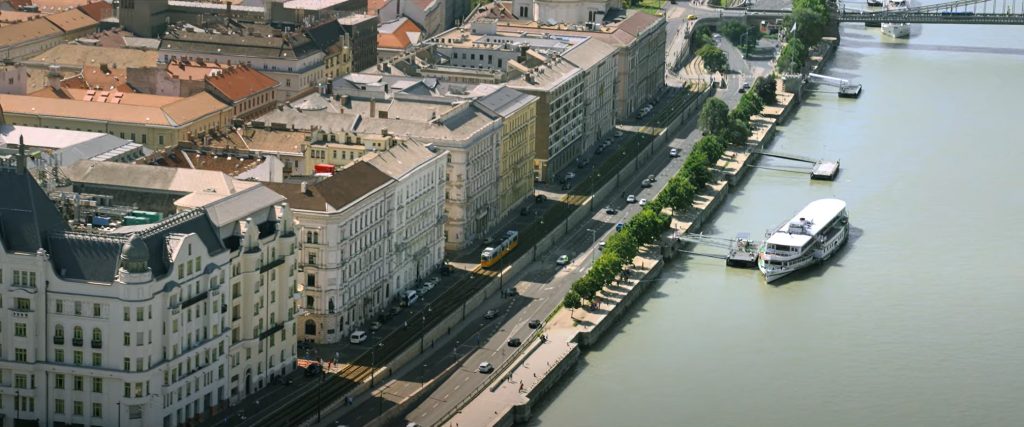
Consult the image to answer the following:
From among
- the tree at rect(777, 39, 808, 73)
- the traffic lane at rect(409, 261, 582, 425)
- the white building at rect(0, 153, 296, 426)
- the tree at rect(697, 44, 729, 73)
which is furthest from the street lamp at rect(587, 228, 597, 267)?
the tree at rect(777, 39, 808, 73)

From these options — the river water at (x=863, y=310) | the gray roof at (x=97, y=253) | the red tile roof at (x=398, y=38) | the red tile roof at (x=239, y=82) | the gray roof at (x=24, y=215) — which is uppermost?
the gray roof at (x=24, y=215)

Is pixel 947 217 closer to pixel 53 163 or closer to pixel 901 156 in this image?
pixel 901 156

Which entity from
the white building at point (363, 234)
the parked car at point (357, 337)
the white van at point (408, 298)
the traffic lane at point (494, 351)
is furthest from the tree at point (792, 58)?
the parked car at point (357, 337)

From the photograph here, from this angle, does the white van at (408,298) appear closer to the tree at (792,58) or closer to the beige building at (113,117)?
the beige building at (113,117)

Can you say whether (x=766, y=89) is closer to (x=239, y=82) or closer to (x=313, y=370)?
(x=239, y=82)

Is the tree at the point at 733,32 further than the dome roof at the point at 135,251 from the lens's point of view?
Yes

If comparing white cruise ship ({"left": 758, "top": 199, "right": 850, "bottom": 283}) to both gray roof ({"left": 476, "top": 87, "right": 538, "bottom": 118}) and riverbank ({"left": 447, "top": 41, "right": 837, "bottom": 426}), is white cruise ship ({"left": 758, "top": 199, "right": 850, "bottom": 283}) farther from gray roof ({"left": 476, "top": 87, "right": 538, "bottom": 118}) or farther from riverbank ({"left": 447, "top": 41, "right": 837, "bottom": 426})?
gray roof ({"left": 476, "top": 87, "right": 538, "bottom": 118})

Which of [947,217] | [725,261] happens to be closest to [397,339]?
[725,261]
